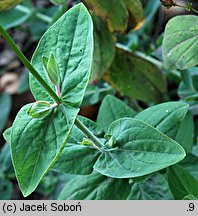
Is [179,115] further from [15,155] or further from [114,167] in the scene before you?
[15,155]

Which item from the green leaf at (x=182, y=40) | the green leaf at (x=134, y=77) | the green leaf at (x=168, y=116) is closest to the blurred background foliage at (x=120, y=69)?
the green leaf at (x=134, y=77)

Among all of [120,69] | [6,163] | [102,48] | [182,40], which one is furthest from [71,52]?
[6,163]

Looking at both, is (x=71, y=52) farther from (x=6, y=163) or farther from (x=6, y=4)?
(x=6, y=163)

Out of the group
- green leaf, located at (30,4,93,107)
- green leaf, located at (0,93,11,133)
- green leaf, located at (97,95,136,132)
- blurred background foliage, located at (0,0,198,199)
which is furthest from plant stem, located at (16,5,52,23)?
green leaf, located at (30,4,93,107)

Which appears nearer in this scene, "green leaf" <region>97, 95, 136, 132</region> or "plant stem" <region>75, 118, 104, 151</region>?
"plant stem" <region>75, 118, 104, 151</region>

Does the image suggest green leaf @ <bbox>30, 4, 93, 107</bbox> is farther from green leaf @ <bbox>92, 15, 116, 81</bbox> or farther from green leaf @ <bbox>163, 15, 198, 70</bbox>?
green leaf @ <bbox>92, 15, 116, 81</bbox>
